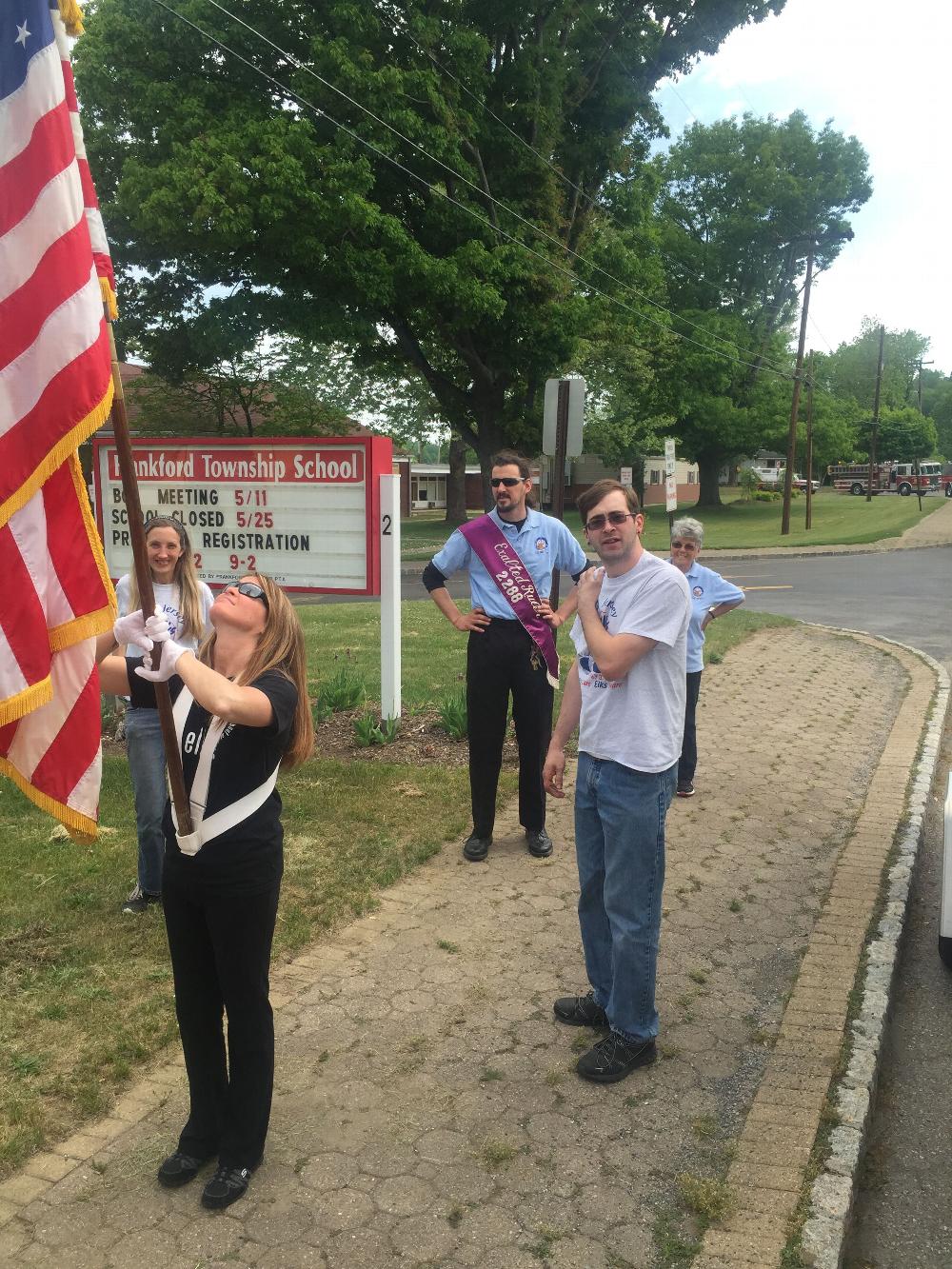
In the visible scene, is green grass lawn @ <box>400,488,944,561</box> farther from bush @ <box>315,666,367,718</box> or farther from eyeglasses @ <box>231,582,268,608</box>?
eyeglasses @ <box>231,582,268,608</box>

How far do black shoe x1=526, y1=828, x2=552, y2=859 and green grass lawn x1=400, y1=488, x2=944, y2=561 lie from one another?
24469 millimetres

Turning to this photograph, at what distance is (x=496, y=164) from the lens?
27.0 meters

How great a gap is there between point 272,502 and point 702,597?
146 inches

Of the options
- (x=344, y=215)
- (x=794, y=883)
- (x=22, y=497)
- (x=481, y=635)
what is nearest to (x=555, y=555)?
(x=481, y=635)

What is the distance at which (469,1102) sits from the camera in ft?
12.1

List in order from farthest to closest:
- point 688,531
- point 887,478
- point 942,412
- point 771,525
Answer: point 942,412 < point 887,478 < point 771,525 < point 688,531

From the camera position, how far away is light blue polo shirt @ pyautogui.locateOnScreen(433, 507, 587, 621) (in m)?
6.03

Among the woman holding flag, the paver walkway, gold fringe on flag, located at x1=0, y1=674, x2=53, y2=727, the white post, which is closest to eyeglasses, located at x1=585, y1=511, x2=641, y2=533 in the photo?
gold fringe on flag, located at x1=0, y1=674, x2=53, y2=727

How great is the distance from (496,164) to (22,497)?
88.0ft

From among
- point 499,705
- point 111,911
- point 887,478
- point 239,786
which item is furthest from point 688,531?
point 887,478

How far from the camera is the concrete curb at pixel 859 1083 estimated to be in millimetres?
3043

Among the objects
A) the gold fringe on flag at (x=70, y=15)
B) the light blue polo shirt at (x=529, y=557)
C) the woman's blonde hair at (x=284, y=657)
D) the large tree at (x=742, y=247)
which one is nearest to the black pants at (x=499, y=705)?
the light blue polo shirt at (x=529, y=557)

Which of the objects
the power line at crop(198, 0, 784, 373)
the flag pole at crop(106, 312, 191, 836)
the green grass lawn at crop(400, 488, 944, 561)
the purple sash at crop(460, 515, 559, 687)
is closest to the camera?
the flag pole at crop(106, 312, 191, 836)

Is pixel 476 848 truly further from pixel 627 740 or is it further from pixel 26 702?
pixel 26 702
